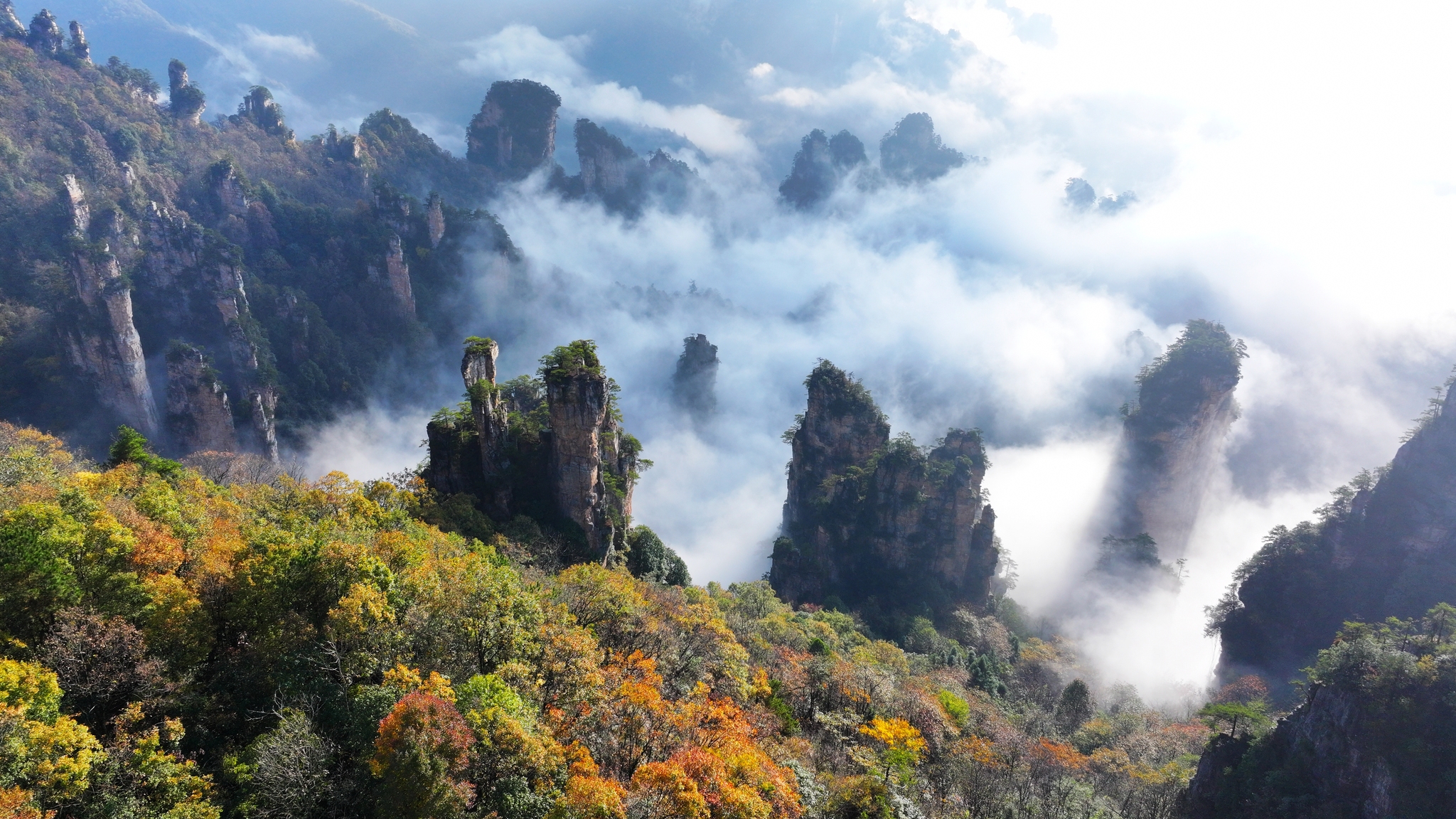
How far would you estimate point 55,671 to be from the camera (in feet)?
63.5

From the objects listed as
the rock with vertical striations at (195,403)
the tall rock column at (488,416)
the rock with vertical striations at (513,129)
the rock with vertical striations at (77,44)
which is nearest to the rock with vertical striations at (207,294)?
the rock with vertical striations at (195,403)

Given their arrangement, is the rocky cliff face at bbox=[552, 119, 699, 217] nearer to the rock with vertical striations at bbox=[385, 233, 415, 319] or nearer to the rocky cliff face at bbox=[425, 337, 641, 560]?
the rock with vertical striations at bbox=[385, 233, 415, 319]

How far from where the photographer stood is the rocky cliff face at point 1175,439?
88750 millimetres

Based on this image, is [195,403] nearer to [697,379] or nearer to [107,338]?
[107,338]

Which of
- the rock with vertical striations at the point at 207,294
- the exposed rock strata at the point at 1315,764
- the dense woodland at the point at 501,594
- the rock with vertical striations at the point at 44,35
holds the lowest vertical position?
the exposed rock strata at the point at 1315,764

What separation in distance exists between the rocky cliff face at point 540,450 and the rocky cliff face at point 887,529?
35944mm

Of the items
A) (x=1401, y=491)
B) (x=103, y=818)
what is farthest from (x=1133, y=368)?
(x=103, y=818)

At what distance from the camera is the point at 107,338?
69.6m

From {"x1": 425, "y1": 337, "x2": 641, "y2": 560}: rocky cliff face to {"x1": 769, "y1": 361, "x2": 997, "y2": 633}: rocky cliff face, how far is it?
35.9m

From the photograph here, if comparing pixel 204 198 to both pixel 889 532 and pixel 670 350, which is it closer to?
pixel 670 350

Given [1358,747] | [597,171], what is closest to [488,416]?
[1358,747]

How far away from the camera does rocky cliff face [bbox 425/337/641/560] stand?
47.3 metres

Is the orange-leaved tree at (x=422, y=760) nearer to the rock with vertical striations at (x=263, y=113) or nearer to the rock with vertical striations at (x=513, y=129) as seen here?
the rock with vertical striations at (x=263, y=113)

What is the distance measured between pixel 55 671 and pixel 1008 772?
39.5 metres
